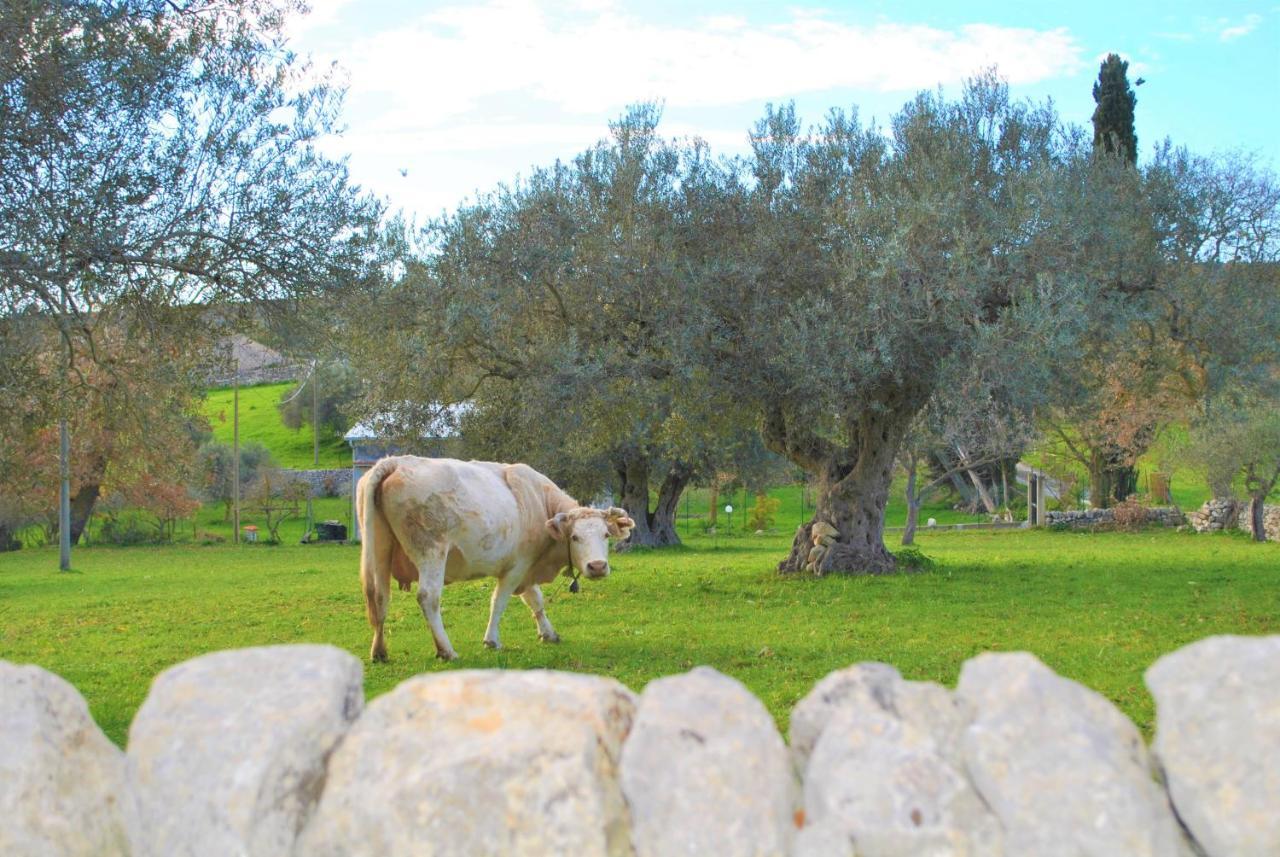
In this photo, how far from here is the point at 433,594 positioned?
11820mm

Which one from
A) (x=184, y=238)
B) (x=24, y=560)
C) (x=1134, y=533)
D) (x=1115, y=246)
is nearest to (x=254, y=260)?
(x=184, y=238)

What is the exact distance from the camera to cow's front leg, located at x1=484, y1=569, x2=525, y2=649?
41.5 ft

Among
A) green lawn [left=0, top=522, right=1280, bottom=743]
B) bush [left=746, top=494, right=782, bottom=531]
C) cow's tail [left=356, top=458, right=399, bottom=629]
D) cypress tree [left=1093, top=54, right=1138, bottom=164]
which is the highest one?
cypress tree [left=1093, top=54, right=1138, bottom=164]

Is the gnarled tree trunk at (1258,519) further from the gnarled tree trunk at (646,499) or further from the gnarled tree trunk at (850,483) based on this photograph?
the gnarled tree trunk at (646,499)

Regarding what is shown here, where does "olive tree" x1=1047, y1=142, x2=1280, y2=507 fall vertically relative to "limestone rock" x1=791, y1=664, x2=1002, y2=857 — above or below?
above

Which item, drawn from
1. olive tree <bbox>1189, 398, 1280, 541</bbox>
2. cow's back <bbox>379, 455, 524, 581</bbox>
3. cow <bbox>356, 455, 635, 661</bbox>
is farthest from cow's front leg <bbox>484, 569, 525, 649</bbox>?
olive tree <bbox>1189, 398, 1280, 541</bbox>

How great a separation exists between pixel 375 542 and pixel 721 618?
18.2 feet

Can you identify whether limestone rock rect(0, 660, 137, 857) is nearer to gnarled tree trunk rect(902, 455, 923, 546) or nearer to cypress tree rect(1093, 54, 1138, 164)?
gnarled tree trunk rect(902, 455, 923, 546)

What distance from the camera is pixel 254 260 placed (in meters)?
11.7

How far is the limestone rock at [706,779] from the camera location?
3.24m

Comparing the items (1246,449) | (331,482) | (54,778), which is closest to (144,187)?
(54,778)

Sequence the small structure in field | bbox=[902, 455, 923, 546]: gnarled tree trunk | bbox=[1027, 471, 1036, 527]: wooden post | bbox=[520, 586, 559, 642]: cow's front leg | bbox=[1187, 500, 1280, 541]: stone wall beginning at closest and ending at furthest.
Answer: bbox=[520, 586, 559, 642]: cow's front leg → the small structure in field → bbox=[1187, 500, 1280, 541]: stone wall → bbox=[902, 455, 923, 546]: gnarled tree trunk → bbox=[1027, 471, 1036, 527]: wooden post

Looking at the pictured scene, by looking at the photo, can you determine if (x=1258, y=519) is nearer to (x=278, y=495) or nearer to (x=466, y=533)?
(x=466, y=533)

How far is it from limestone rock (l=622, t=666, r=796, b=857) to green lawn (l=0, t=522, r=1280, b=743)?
5.39 m
